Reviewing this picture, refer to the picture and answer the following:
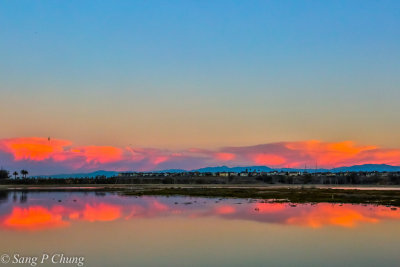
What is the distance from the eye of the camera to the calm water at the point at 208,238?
20844 mm

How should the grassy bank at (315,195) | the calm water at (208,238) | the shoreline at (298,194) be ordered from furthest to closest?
the shoreline at (298,194) < the grassy bank at (315,195) < the calm water at (208,238)

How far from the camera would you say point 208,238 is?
26672 millimetres

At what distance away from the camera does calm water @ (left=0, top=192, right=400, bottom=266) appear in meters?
20.8

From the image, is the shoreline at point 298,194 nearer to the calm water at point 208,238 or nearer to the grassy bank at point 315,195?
the grassy bank at point 315,195

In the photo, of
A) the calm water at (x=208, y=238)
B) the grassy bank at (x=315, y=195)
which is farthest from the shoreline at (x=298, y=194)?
the calm water at (x=208, y=238)

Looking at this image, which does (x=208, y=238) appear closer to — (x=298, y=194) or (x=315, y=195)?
(x=315, y=195)

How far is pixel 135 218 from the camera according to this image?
36.9m

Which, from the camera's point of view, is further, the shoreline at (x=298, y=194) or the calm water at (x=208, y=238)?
the shoreline at (x=298, y=194)

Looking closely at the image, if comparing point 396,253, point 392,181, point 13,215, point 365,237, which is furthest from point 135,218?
point 392,181

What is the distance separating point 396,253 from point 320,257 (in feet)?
15.3

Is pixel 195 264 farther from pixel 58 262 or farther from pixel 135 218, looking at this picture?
pixel 135 218

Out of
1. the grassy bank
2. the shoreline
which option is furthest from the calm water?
the shoreline

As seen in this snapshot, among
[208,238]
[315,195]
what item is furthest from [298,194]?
[208,238]

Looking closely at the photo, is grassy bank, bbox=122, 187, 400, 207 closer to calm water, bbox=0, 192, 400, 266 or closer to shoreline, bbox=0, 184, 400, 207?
shoreline, bbox=0, 184, 400, 207
